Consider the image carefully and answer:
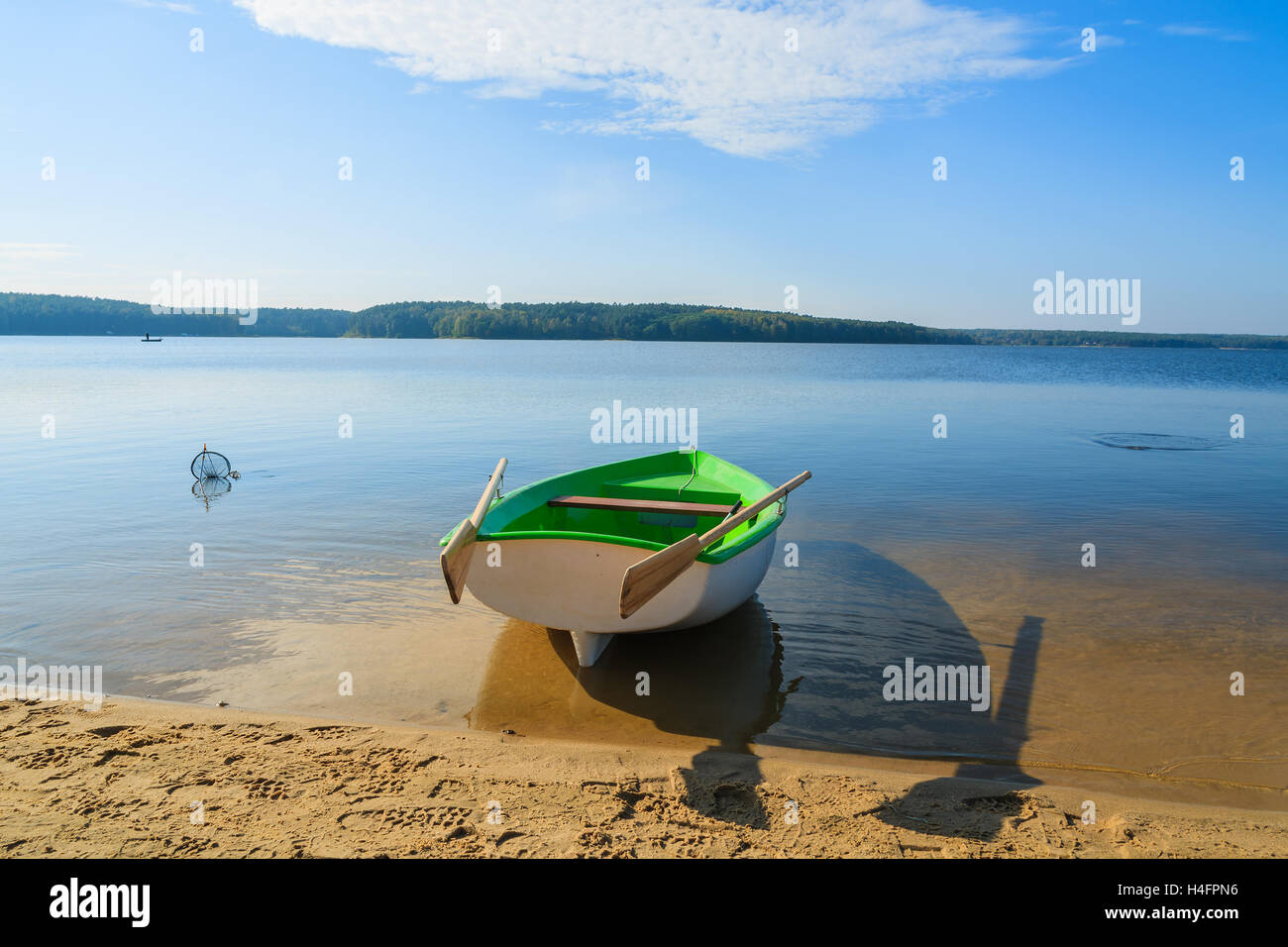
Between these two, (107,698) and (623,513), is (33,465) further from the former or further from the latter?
(623,513)

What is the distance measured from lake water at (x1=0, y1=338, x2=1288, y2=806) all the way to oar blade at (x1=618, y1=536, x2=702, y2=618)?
40.4 inches

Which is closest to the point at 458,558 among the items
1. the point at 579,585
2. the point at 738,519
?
the point at 579,585

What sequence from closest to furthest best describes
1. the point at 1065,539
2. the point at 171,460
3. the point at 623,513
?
the point at 623,513 < the point at 1065,539 < the point at 171,460

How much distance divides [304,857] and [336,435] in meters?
18.3

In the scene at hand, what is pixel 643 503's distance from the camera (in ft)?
24.3

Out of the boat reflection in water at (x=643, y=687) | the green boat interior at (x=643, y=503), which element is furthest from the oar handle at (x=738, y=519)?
the boat reflection in water at (x=643, y=687)

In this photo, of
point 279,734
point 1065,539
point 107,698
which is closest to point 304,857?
point 279,734

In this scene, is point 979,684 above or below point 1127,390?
below

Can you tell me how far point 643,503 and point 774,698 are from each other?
94.8 inches

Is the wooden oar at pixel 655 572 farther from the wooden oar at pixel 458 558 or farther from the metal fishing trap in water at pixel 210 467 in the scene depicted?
the metal fishing trap in water at pixel 210 467

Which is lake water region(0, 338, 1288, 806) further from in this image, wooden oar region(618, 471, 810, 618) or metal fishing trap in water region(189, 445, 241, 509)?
wooden oar region(618, 471, 810, 618)

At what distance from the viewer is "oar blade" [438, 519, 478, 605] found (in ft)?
16.3

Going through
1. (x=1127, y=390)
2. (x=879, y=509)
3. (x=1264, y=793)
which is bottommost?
(x=1264, y=793)
